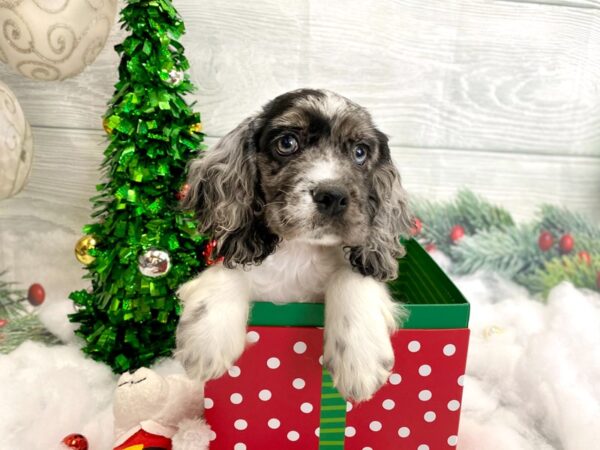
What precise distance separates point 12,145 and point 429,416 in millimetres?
1737

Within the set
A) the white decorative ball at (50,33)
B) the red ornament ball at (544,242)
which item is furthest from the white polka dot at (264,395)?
the red ornament ball at (544,242)

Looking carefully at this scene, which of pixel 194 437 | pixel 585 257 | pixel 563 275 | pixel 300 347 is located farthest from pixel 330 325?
pixel 585 257

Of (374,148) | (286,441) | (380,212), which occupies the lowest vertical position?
(286,441)

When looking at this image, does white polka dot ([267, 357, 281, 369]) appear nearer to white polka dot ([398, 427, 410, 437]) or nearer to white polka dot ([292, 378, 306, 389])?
white polka dot ([292, 378, 306, 389])

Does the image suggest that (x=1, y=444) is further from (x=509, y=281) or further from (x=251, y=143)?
(x=509, y=281)

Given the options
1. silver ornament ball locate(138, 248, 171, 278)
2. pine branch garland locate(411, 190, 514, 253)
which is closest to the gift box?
silver ornament ball locate(138, 248, 171, 278)

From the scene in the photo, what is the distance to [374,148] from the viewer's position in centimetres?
188

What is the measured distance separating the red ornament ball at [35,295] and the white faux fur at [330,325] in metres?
1.87

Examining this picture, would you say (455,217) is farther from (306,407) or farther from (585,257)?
(306,407)

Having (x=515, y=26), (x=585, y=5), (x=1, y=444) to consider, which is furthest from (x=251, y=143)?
(x=585, y=5)

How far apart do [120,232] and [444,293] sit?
4.45ft

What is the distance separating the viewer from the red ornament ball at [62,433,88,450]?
79.4 inches

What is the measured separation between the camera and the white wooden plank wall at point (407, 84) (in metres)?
3.15

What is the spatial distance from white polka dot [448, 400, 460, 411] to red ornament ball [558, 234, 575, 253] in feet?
7.28
